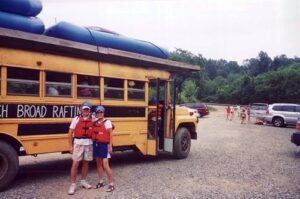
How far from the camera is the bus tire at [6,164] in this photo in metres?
6.15

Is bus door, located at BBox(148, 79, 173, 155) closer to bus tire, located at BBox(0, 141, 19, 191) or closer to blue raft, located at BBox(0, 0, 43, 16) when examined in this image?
blue raft, located at BBox(0, 0, 43, 16)

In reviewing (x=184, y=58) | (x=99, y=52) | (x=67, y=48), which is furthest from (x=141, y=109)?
(x=184, y=58)

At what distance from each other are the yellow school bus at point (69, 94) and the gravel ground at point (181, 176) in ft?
1.80

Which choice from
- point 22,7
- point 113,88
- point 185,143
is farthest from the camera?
point 185,143

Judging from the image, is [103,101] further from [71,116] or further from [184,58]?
[184,58]

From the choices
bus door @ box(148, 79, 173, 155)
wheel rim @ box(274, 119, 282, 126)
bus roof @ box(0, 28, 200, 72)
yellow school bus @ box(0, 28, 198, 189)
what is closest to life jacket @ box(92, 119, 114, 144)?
yellow school bus @ box(0, 28, 198, 189)

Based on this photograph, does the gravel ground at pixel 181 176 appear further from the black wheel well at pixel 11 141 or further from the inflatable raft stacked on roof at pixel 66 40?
the inflatable raft stacked on roof at pixel 66 40

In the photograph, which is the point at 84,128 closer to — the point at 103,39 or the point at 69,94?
the point at 69,94

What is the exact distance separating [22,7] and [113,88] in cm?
257

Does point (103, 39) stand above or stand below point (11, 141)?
above

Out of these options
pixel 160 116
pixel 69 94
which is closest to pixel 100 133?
pixel 69 94

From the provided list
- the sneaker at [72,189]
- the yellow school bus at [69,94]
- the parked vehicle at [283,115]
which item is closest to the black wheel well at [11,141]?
the yellow school bus at [69,94]

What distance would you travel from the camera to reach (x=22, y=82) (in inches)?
258

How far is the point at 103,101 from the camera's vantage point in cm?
793
